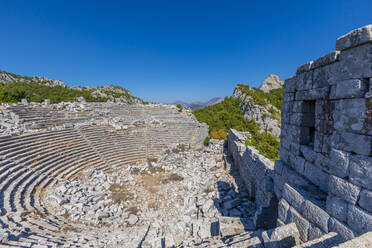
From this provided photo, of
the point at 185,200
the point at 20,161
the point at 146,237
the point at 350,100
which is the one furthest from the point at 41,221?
the point at 350,100

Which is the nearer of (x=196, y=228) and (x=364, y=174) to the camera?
(x=364, y=174)

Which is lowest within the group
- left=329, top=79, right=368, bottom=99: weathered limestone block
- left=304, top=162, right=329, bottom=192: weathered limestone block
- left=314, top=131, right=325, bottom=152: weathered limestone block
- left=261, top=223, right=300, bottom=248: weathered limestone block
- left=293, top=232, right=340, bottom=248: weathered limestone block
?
left=261, top=223, right=300, bottom=248: weathered limestone block

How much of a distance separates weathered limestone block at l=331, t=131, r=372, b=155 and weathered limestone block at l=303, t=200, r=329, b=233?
0.97 metres

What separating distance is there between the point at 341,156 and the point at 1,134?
14.2 meters

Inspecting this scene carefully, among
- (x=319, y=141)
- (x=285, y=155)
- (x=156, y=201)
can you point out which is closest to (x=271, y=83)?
(x=156, y=201)

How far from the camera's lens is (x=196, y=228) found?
488 centimetres

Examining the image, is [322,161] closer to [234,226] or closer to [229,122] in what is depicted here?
[234,226]

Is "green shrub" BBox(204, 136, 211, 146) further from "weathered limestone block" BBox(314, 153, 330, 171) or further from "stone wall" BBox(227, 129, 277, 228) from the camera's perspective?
"weathered limestone block" BBox(314, 153, 330, 171)

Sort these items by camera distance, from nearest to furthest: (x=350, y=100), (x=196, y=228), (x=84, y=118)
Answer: (x=350, y=100) → (x=196, y=228) → (x=84, y=118)

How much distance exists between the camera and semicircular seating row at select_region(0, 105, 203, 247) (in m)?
5.27

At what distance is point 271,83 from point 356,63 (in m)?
42.6

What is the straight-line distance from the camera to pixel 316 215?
2.38 meters

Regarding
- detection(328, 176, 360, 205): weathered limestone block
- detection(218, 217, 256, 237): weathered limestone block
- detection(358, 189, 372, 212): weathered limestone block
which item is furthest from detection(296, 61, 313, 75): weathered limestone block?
detection(218, 217, 256, 237): weathered limestone block

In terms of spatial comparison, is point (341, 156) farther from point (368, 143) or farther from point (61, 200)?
point (61, 200)
